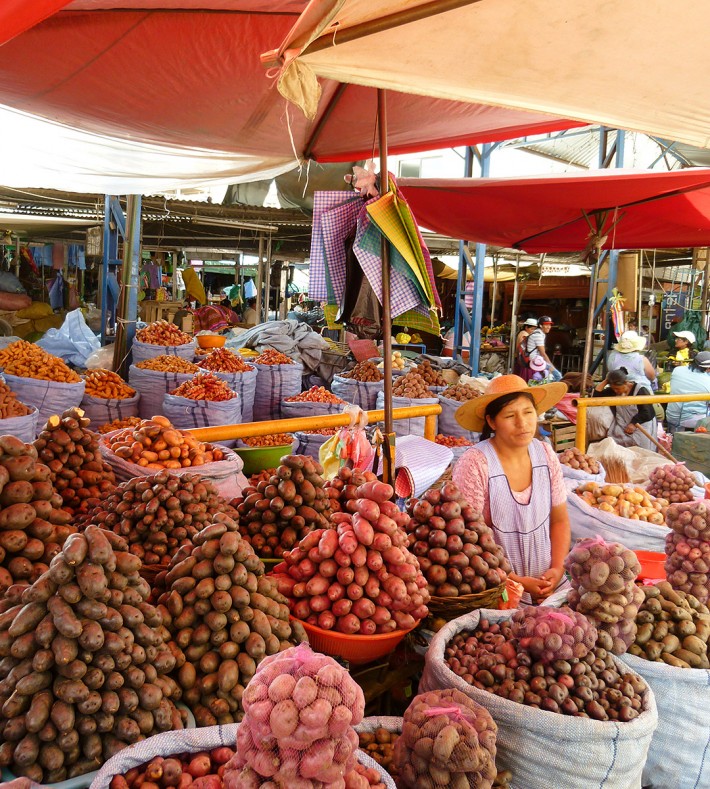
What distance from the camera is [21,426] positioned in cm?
443

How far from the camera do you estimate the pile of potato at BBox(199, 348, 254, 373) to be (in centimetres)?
645

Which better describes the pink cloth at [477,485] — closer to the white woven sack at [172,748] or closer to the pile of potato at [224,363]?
the white woven sack at [172,748]

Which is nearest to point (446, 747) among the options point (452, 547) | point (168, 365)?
point (452, 547)

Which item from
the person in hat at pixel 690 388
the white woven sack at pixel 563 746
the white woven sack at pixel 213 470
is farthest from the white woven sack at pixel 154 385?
the person in hat at pixel 690 388

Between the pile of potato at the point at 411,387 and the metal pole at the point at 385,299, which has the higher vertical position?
the metal pole at the point at 385,299

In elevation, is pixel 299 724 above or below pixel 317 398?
above

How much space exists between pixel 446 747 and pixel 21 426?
4.07 meters

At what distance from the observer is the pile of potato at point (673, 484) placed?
161 inches

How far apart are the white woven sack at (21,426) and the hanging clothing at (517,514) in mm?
3097

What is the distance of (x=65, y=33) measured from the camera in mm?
3172

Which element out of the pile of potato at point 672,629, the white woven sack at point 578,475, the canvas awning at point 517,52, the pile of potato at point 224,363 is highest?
the canvas awning at point 517,52

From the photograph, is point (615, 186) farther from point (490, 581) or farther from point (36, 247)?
point (36, 247)

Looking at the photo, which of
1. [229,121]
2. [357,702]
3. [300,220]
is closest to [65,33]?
[229,121]

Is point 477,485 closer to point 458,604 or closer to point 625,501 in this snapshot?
point 458,604
